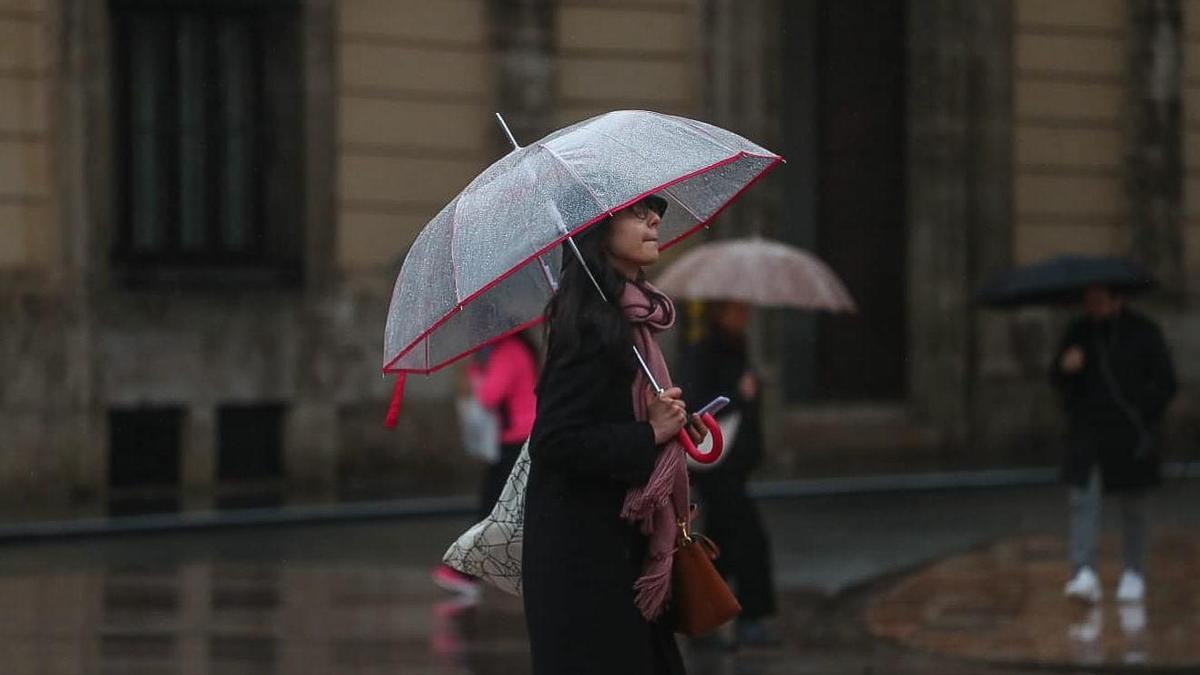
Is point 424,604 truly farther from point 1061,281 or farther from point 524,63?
point 524,63

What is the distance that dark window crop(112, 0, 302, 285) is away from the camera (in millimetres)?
16953

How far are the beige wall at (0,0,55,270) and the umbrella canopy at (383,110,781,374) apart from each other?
11110 millimetres

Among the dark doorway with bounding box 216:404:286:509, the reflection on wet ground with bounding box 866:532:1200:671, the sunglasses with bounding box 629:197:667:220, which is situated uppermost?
the sunglasses with bounding box 629:197:667:220

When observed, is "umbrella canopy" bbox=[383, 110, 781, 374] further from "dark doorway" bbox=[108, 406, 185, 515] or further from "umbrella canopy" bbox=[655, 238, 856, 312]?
"dark doorway" bbox=[108, 406, 185, 515]

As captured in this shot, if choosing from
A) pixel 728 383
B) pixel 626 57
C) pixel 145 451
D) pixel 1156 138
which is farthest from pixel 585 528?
pixel 1156 138

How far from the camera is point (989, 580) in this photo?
11.6m

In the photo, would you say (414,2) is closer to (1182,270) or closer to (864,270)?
(864,270)

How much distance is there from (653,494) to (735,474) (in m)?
4.78

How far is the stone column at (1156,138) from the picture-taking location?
20.4 m

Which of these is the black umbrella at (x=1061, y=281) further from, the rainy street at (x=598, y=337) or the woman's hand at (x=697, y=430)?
the woman's hand at (x=697, y=430)

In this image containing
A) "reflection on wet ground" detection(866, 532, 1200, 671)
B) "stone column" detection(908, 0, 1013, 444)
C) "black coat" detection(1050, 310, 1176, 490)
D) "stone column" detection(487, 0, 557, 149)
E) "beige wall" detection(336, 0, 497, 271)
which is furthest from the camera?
"stone column" detection(908, 0, 1013, 444)

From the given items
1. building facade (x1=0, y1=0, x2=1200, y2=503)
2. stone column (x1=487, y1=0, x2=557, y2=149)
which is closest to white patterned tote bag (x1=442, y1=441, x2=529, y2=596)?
building facade (x1=0, y1=0, x2=1200, y2=503)

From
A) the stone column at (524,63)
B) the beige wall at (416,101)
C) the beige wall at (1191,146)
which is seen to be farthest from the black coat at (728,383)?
the beige wall at (1191,146)

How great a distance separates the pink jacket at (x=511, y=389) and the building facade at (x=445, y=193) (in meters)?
6.02
